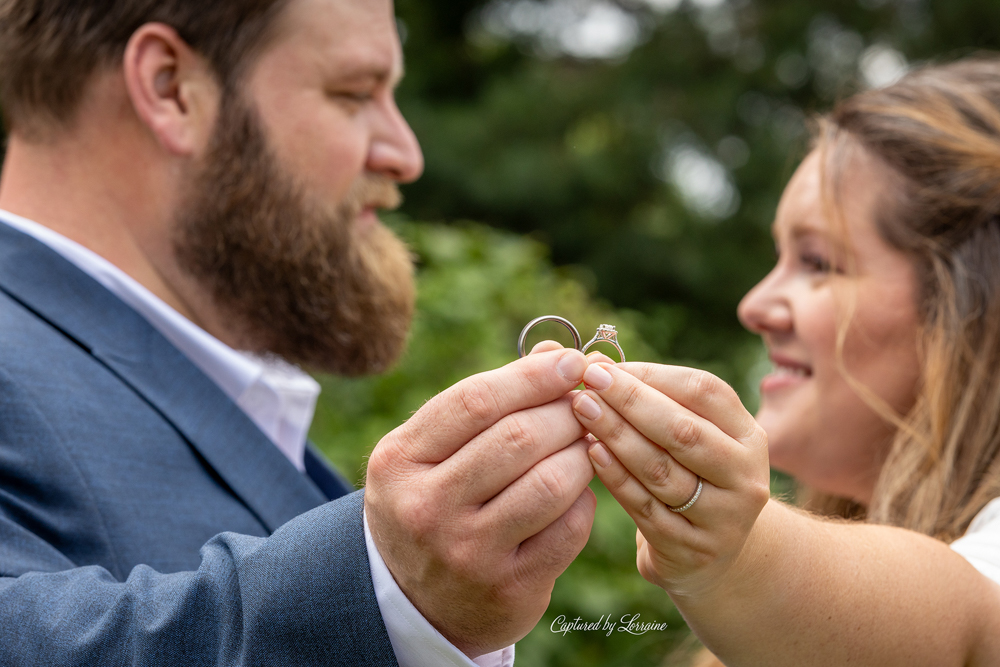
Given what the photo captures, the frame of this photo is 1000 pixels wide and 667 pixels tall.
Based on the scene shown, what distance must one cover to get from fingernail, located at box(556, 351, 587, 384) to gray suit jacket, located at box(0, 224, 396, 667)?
0.41 metres

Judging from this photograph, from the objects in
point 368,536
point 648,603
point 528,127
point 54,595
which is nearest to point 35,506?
point 54,595

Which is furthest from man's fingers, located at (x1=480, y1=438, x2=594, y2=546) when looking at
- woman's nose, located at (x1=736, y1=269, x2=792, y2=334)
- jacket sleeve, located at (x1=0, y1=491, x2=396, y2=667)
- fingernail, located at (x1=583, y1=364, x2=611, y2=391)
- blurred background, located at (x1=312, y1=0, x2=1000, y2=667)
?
blurred background, located at (x1=312, y1=0, x2=1000, y2=667)

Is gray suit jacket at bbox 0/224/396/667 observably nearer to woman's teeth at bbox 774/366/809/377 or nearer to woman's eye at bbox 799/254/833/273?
woman's teeth at bbox 774/366/809/377

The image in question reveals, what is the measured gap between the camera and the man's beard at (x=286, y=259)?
270 centimetres

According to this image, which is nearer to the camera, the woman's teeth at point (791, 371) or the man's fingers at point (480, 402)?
the man's fingers at point (480, 402)

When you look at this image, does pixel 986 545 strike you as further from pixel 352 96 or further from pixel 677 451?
pixel 352 96

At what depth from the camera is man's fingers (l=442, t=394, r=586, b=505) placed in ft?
4.12

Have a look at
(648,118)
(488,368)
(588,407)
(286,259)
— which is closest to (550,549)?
(588,407)

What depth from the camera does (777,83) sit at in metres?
10.6

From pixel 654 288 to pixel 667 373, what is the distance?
10.2m

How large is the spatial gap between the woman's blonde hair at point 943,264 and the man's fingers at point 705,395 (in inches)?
43.4

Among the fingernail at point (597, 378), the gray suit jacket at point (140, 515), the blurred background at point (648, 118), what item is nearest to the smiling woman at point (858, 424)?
the fingernail at point (597, 378)

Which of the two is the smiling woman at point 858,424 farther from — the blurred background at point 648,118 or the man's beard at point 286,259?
the blurred background at point 648,118

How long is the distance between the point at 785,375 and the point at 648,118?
8563 mm
